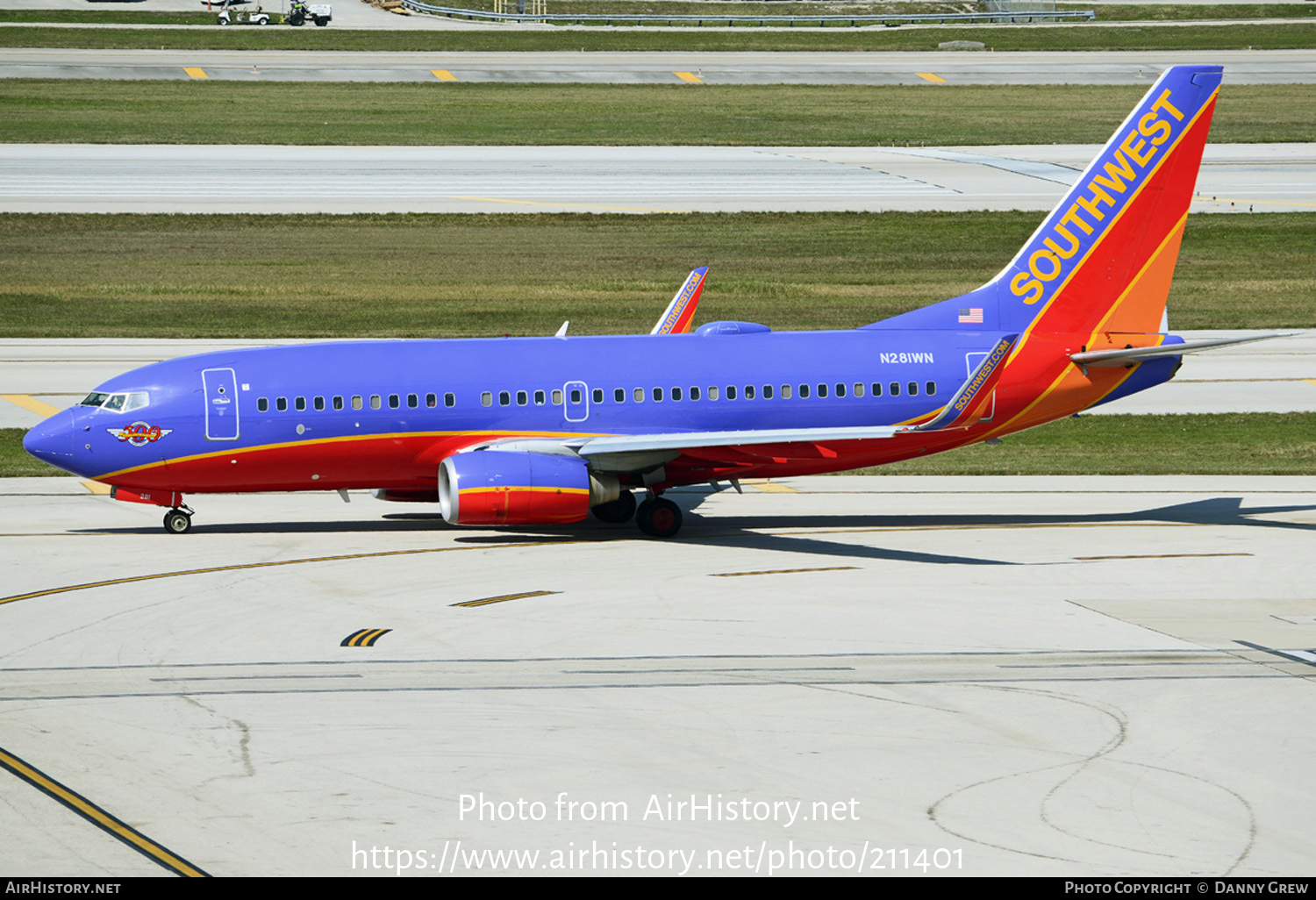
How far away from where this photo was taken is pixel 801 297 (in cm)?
6419

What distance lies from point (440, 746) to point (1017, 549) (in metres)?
16.1

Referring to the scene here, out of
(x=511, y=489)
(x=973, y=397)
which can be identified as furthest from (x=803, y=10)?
(x=511, y=489)

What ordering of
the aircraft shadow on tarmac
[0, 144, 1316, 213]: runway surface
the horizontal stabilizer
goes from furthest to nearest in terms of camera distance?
[0, 144, 1316, 213]: runway surface → the horizontal stabilizer → the aircraft shadow on tarmac

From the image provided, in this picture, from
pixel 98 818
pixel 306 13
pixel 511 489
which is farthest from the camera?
pixel 306 13

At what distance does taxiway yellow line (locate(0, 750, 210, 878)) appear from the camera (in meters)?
16.4

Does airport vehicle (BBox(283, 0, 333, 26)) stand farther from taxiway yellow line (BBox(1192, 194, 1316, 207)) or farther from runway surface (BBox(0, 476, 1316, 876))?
runway surface (BBox(0, 476, 1316, 876))

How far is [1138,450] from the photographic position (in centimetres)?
4350

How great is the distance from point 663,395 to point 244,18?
116126mm

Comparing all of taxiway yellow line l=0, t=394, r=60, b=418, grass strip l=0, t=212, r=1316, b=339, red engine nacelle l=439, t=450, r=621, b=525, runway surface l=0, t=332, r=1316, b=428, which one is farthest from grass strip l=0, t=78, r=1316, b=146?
red engine nacelle l=439, t=450, r=621, b=525

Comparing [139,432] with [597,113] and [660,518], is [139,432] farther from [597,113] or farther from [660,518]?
[597,113]

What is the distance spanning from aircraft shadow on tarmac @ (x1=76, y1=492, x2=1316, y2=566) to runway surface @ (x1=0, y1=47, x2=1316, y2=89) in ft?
268

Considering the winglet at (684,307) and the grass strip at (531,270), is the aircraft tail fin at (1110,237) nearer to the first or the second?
the winglet at (684,307)

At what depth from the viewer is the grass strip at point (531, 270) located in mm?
60156

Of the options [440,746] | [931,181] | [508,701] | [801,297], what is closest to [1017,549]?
[508,701]
